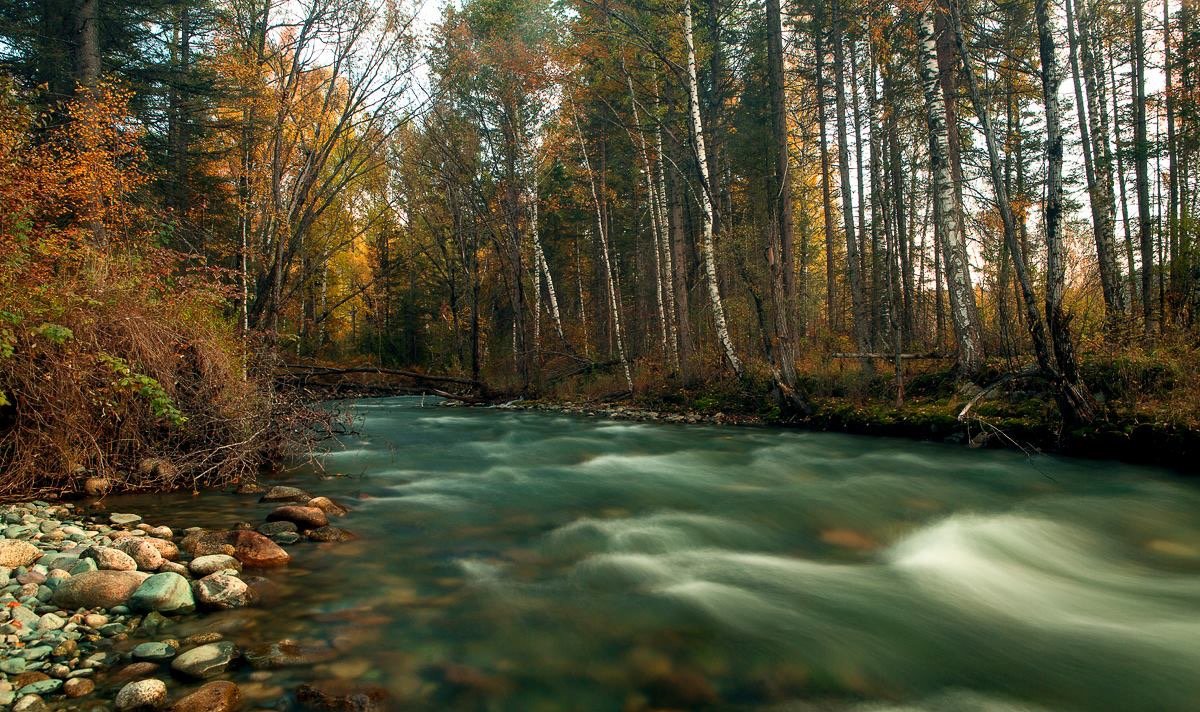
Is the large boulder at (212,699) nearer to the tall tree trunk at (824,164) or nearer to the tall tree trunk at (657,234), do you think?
the tall tree trunk at (657,234)

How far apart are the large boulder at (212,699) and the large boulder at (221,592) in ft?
3.39

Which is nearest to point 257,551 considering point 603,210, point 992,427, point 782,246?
point 992,427

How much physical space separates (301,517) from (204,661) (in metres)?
2.53

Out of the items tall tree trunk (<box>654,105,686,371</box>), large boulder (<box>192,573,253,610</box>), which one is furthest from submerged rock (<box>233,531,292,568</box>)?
tall tree trunk (<box>654,105,686,371</box>)

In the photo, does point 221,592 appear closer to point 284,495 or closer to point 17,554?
point 17,554

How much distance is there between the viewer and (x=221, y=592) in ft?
12.3

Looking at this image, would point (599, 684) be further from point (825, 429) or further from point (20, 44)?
point (20, 44)

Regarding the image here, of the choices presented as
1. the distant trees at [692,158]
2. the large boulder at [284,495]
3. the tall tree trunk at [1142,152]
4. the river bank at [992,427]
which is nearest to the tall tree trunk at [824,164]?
the distant trees at [692,158]

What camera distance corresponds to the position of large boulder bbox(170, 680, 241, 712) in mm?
2617

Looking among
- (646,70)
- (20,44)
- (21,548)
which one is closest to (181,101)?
(20,44)

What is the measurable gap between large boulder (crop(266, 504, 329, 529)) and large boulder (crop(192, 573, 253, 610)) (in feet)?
4.87

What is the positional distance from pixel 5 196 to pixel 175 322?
71.3 inches

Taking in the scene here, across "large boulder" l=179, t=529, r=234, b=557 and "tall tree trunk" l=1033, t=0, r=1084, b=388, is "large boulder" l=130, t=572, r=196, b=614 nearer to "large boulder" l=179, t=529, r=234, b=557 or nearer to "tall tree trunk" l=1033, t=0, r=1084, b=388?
"large boulder" l=179, t=529, r=234, b=557

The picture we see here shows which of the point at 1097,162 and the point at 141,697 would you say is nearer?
the point at 141,697
